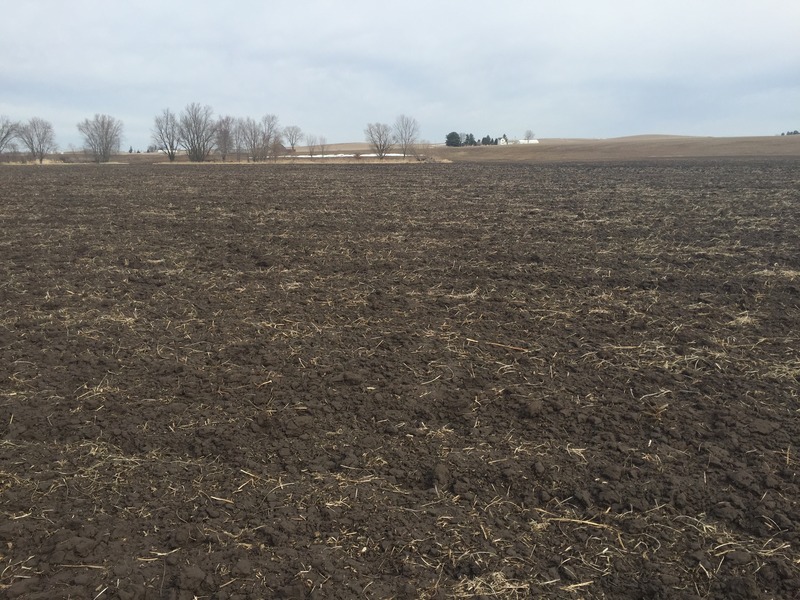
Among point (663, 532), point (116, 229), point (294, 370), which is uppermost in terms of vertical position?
point (116, 229)

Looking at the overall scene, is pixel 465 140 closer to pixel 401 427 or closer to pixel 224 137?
pixel 224 137

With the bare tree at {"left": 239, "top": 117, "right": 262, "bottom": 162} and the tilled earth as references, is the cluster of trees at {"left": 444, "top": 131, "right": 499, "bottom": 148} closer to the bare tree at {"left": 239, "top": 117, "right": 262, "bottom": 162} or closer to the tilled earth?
the bare tree at {"left": 239, "top": 117, "right": 262, "bottom": 162}

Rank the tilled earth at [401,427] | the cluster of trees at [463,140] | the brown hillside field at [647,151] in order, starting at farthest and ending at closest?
the cluster of trees at [463,140] < the brown hillside field at [647,151] < the tilled earth at [401,427]

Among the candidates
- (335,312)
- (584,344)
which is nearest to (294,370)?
(335,312)

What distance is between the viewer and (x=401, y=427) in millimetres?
4934

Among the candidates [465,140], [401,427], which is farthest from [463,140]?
Answer: [401,427]

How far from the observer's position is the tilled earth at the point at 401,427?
340cm

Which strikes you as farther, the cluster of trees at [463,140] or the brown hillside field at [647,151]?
the cluster of trees at [463,140]

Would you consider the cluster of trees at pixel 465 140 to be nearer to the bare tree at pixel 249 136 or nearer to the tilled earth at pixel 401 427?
the bare tree at pixel 249 136

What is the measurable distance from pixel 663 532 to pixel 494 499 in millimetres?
1061

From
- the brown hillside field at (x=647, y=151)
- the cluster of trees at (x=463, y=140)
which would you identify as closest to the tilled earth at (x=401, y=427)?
the brown hillside field at (x=647, y=151)

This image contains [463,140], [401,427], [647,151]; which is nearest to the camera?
[401,427]

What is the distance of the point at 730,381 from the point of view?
18.7ft

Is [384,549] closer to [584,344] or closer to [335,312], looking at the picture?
[584,344]
